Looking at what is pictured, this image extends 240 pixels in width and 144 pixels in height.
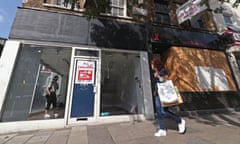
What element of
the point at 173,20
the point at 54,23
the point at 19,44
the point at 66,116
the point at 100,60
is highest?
the point at 173,20

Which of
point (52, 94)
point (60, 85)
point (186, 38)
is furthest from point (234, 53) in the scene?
point (52, 94)

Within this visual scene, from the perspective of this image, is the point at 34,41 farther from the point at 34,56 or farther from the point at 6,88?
the point at 6,88

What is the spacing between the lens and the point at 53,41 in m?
4.54

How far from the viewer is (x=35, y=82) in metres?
4.22

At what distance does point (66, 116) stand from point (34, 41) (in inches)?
115

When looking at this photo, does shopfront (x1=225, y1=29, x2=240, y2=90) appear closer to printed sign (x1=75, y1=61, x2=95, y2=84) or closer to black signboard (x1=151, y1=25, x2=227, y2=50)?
black signboard (x1=151, y1=25, x2=227, y2=50)

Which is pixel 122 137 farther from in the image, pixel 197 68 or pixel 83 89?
pixel 197 68

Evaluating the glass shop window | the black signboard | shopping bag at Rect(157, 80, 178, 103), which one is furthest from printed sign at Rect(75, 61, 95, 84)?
the black signboard

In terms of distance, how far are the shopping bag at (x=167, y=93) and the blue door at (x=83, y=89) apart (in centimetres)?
251

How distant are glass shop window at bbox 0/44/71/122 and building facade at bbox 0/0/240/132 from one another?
0.02 metres

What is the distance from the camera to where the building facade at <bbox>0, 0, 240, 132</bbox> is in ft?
13.3

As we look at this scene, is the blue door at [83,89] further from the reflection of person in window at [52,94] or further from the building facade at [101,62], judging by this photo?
the reflection of person in window at [52,94]

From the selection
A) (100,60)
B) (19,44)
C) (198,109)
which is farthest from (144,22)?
(19,44)

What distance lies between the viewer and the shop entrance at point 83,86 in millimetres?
4234
